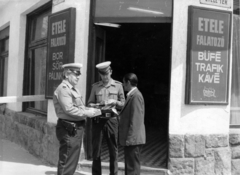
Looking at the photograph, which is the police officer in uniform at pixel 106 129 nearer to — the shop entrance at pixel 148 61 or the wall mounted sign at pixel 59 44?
the wall mounted sign at pixel 59 44

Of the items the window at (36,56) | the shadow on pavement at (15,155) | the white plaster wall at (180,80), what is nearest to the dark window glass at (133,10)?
the white plaster wall at (180,80)

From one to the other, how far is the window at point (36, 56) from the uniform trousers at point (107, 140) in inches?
116

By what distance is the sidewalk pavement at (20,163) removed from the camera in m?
5.64

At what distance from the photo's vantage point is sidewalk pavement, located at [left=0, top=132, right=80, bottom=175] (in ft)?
18.5

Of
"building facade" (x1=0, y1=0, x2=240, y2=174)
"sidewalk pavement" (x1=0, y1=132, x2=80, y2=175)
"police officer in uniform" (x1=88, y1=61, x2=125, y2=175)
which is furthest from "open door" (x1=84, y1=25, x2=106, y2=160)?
"police officer in uniform" (x1=88, y1=61, x2=125, y2=175)

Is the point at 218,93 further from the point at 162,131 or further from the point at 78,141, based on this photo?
the point at 162,131

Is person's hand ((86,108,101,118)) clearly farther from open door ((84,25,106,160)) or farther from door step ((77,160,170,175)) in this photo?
door step ((77,160,170,175))

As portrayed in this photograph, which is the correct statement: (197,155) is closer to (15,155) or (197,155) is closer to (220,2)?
(220,2)

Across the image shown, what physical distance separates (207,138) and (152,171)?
1124 millimetres

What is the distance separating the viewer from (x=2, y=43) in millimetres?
11102

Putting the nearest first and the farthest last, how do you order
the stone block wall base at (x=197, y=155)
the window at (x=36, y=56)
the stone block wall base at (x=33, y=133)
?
the stone block wall base at (x=197, y=155)
the stone block wall base at (x=33, y=133)
the window at (x=36, y=56)

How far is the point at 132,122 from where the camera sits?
432cm

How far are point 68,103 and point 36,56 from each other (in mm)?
4174

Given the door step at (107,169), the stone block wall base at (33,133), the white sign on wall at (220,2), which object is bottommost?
the door step at (107,169)
